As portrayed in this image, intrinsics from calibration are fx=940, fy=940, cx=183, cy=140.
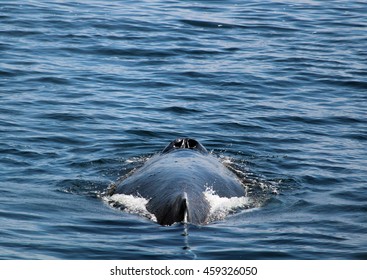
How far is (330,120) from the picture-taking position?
20781 millimetres

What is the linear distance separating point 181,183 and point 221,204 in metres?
0.69

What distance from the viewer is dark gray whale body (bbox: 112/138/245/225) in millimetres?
12680

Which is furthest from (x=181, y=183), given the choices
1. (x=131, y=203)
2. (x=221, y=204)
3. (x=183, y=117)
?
(x=183, y=117)

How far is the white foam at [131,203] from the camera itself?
13.3 m

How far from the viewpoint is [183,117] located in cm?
2094

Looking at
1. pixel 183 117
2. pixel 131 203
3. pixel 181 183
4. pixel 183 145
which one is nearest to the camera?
pixel 181 183

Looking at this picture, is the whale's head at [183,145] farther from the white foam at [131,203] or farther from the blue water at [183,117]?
the white foam at [131,203]

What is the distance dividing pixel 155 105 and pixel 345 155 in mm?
5366

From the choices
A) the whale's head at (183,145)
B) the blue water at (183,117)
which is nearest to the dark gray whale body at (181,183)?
the whale's head at (183,145)

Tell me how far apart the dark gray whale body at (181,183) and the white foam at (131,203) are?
76 millimetres

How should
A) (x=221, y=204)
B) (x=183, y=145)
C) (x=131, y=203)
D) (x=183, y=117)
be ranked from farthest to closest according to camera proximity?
(x=183, y=117), (x=183, y=145), (x=131, y=203), (x=221, y=204)

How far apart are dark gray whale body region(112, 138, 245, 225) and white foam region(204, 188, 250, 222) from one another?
8cm

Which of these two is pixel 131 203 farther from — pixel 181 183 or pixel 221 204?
pixel 221 204

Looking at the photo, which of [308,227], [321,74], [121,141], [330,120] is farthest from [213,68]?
[308,227]
